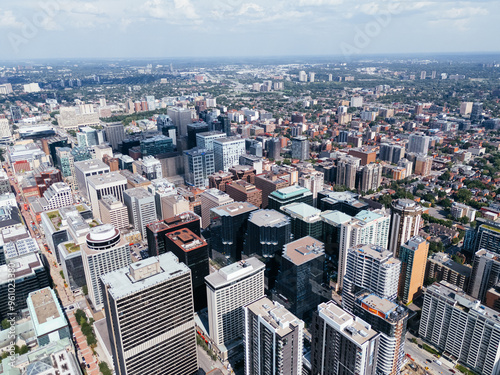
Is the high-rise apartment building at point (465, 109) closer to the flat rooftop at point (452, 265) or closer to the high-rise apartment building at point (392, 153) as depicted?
the high-rise apartment building at point (392, 153)

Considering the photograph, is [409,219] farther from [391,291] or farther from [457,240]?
[457,240]

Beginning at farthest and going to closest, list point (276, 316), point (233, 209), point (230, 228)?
point (233, 209), point (230, 228), point (276, 316)

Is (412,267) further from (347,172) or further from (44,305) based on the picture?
(44,305)

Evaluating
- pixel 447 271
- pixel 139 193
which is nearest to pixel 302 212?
pixel 447 271

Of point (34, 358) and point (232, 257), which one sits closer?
point (34, 358)

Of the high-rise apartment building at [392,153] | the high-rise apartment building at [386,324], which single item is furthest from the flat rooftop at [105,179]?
the high-rise apartment building at [392,153]

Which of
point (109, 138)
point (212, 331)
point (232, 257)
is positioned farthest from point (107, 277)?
point (109, 138)
